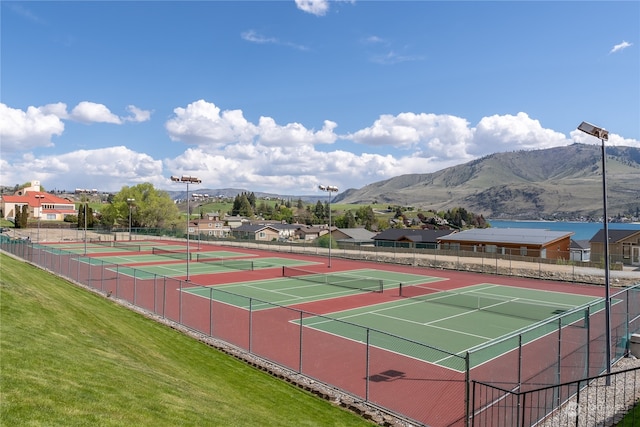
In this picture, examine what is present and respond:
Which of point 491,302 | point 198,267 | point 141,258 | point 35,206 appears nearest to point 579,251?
point 491,302

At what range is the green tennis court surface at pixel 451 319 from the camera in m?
20.3

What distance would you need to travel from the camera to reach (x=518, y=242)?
63.2 m

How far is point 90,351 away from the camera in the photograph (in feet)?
40.6

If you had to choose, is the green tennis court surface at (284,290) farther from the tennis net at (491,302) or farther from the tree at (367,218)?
the tree at (367,218)

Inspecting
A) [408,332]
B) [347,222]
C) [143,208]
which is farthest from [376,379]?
[347,222]

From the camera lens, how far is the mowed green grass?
7859 millimetres

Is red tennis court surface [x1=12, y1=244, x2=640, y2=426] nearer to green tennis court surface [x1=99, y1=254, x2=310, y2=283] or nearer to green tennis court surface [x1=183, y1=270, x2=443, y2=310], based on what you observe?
green tennis court surface [x1=183, y1=270, x2=443, y2=310]

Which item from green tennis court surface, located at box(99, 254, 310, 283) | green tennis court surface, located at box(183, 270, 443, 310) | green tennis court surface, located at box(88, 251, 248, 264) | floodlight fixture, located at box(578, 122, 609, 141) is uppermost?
floodlight fixture, located at box(578, 122, 609, 141)

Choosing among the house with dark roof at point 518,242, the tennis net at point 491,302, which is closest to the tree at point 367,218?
the house with dark roof at point 518,242

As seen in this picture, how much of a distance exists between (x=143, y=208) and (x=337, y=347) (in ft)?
368

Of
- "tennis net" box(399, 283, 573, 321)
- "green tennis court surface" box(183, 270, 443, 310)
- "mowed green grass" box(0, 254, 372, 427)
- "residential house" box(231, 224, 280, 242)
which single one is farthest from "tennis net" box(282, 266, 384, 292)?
"residential house" box(231, 224, 280, 242)

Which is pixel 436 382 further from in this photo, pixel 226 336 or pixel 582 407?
pixel 226 336

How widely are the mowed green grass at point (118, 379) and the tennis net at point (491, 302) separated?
1847cm

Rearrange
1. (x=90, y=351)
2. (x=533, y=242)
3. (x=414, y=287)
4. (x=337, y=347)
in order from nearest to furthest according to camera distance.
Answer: (x=90, y=351) < (x=337, y=347) < (x=414, y=287) < (x=533, y=242)
